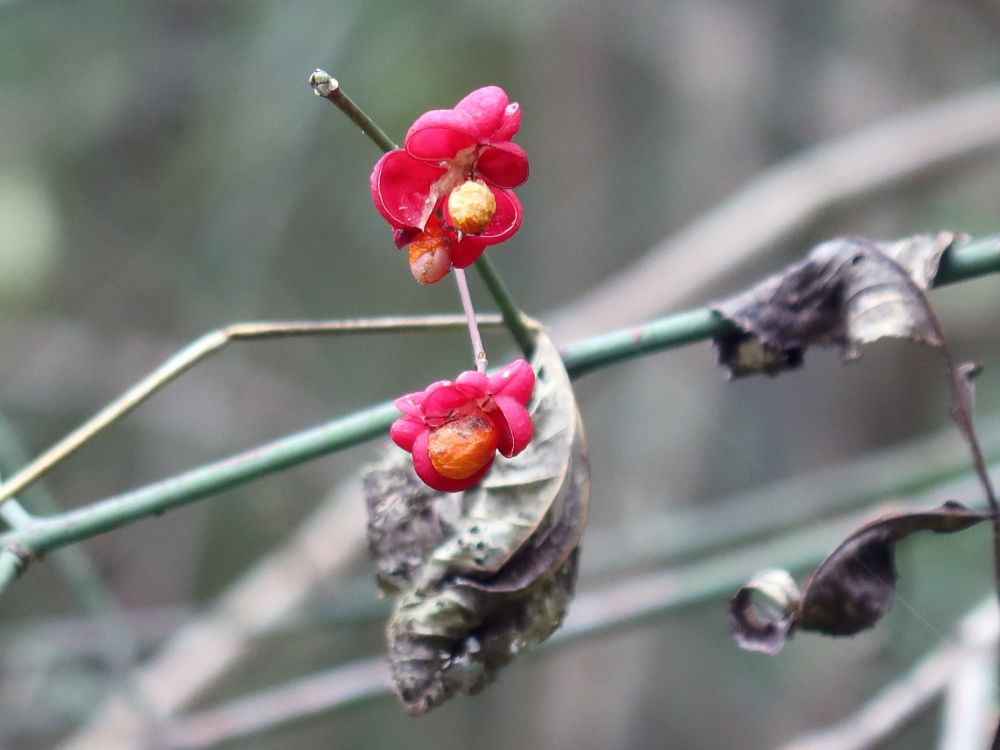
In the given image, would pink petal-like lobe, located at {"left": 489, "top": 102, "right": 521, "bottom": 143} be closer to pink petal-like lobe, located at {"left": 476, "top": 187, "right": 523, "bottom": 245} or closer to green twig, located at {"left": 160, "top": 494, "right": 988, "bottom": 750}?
pink petal-like lobe, located at {"left": 476, "top": 187, "right": 523, "bottom": 245}

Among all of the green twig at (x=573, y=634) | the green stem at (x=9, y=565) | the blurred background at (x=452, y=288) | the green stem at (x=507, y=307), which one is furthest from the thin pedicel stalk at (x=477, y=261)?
the blurred background at (x=452, y=288)

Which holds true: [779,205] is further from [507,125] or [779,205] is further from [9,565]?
[9,565]

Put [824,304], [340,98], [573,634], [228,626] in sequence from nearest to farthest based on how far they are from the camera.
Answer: [340,98] < [824,304] < [573,634] < [228,626]

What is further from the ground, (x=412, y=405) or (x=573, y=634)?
(x=412, y=405)

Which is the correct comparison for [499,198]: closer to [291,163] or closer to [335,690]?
[335,690]

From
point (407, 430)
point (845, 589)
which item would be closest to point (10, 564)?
point (407, 430)

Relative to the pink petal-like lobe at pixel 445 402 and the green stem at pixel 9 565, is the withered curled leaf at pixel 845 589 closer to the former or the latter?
the pink petal-like lobe at pixel 445 402
